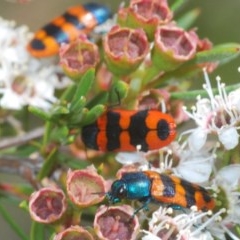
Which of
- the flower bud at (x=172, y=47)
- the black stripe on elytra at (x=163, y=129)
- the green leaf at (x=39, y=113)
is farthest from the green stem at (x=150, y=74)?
the green leaf at (x=39, y=113)

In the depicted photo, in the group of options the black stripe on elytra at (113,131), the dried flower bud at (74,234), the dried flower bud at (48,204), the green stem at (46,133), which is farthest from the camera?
the green stem at (46,133)

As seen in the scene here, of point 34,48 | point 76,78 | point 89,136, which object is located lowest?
point 89,136

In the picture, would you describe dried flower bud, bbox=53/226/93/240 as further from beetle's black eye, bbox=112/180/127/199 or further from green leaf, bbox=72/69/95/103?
green leaf, bbox=72/69/95/103

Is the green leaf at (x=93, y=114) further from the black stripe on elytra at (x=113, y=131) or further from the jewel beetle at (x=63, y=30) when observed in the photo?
the jewel beetle at (x=63, y=30)

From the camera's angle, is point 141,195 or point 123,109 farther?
point 123,109

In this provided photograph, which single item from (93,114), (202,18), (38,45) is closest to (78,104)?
(93,114)

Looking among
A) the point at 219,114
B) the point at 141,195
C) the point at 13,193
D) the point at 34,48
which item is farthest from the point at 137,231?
the point at 34,48

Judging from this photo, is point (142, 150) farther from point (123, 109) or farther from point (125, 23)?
point (125, 23)
